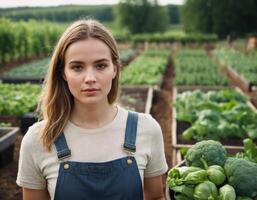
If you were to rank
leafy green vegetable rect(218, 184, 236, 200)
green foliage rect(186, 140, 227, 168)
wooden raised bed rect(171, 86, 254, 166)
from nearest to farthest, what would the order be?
leafy green vegetable rect(218, 184, 236, 200) < green foliage rect(186, 140, 227, 168) < wooden raised bed rect(171, 86, 254, 166)

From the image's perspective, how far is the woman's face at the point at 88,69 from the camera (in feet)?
6.13

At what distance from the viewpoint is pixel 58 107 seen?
81.3 inches

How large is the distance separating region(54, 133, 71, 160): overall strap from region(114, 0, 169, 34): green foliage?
52.2 metres

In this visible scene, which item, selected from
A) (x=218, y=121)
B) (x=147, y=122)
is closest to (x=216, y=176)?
(x=147, y=122)

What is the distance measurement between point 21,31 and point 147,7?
38552 mm

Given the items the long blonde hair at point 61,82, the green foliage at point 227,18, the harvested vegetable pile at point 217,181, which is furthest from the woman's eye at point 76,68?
the green foliage at point 227,18

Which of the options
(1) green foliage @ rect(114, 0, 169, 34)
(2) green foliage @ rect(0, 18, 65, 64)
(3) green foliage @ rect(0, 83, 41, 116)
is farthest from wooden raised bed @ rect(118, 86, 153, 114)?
(1) green foliage @ rect(114, 0, 169, 34)

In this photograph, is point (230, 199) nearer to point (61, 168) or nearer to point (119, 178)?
point (119, 178)

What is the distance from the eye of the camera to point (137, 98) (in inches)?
376

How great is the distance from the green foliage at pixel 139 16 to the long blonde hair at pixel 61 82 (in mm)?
52036

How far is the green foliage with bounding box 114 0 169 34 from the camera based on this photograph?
53.7m

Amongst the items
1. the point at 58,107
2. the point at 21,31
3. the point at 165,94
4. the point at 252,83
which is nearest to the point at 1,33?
the point at 21,31

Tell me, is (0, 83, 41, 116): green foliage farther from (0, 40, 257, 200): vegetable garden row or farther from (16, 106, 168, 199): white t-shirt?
(16, 106, 168, 199): white t-shirt

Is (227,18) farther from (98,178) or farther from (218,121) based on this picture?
(98,178)
